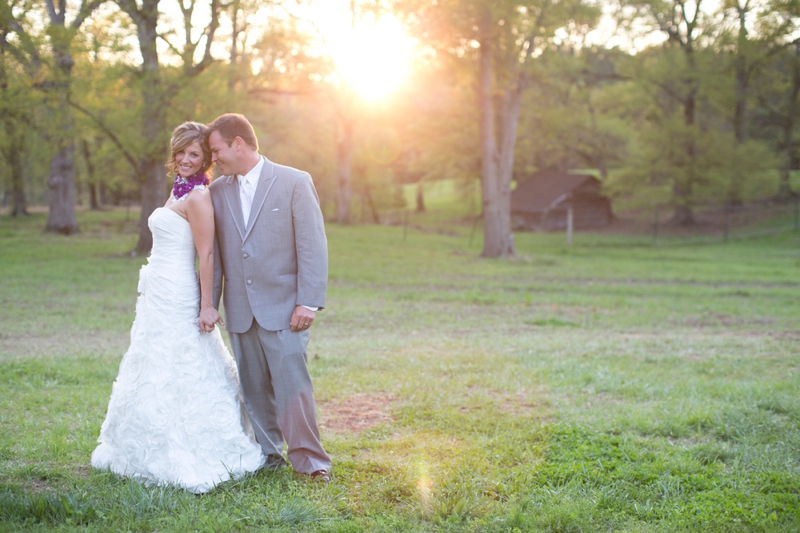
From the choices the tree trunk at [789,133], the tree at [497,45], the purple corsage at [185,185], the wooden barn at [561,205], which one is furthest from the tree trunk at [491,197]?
the tree trunk at [789,133]

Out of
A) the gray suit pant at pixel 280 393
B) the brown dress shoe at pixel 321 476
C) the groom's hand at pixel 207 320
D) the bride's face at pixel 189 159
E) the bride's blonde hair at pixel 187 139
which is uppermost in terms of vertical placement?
the bride's blonde hair at pixel 187 139

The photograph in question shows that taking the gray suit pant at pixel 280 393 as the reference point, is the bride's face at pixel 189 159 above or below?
above

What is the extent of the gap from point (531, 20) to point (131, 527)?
1995cm

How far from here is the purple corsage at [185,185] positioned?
13.3ft

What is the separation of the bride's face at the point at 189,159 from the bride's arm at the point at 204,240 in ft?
0.45

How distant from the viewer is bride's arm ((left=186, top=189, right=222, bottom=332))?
13.1 ft

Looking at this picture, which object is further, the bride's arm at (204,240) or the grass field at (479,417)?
the bride's arm at (204,240)

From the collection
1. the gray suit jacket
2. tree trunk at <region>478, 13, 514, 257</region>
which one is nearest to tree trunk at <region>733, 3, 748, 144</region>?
tree trunk at <region>478, 13, 514, 257</region>

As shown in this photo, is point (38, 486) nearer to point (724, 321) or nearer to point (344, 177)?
point (724, 321)

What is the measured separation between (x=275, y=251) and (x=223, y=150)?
2.26 feet

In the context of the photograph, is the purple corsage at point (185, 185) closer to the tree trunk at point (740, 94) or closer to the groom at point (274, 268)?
the groom at point (274, 268)

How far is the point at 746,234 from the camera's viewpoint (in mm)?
30156

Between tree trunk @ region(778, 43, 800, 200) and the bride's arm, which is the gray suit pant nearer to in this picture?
the bride's arm

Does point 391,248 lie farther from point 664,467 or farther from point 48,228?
point 664,467
